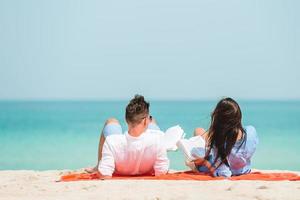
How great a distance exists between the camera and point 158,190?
609 cm

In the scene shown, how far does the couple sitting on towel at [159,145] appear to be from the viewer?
23.2 feet

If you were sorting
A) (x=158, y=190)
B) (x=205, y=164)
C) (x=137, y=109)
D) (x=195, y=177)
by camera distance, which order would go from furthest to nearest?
1. (x=205, y=164)
2. (x=195, y=177)
3. (x=137, y=109)
4. (x=158, y=190)

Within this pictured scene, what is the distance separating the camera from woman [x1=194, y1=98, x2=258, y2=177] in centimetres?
710

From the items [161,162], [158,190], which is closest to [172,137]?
[161,162]

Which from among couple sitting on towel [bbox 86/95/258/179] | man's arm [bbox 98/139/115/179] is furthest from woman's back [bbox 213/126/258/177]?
man's arm [bbox 98/139/115/179]

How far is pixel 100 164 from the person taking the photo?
7.12 m

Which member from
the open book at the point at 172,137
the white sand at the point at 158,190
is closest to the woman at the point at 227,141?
the open book at the point at 172,137

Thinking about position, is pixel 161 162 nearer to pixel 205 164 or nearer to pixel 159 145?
pixel 159 145

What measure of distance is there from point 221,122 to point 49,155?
1266 cm

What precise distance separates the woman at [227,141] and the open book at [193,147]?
13cm

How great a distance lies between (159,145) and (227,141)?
2.03 ft

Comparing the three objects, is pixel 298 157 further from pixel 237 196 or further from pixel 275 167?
pixel 237 196

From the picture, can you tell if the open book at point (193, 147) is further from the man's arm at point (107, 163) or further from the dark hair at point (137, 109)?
the man's arm at point (107, 163)

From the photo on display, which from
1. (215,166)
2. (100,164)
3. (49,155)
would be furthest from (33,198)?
(49,155)
